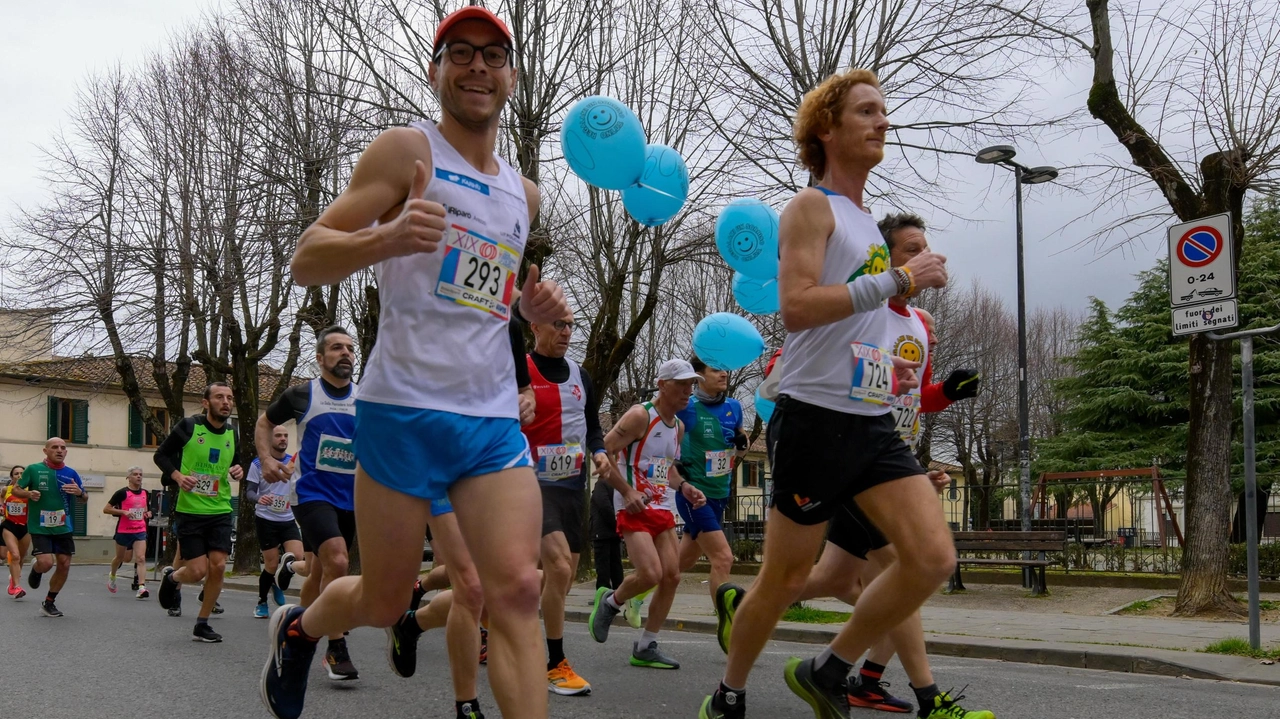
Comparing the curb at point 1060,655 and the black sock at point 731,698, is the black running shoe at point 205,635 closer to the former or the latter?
the curb at point 1060,655

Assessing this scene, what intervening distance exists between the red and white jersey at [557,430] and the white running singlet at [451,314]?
3.17 meters

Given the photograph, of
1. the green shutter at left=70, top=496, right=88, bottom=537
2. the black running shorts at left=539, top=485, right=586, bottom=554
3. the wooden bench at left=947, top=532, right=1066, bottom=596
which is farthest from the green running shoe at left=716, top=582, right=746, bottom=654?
the green shutter at left=70, top=496, right=88, bottom=537

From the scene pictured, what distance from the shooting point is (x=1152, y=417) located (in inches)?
1315

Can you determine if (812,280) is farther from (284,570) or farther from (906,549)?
(284,570)

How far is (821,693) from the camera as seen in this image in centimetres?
423

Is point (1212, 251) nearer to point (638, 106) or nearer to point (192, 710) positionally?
point (192, 710)

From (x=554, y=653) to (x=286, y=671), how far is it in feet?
8.22

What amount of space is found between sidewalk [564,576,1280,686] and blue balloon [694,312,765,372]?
3.05 m

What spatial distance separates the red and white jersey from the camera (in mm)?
6594

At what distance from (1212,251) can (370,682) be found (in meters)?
6.13

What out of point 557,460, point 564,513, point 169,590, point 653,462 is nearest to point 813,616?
point 653,462

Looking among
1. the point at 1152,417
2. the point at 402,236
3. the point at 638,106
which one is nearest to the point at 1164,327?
the point at 1152,417

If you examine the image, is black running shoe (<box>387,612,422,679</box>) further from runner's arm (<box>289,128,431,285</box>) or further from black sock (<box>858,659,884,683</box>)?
runner's arm (<box>289,128,431,285</box>)

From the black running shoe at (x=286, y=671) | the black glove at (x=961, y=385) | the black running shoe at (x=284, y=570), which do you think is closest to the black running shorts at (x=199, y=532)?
the black running shoe at (x=284, y=570)
